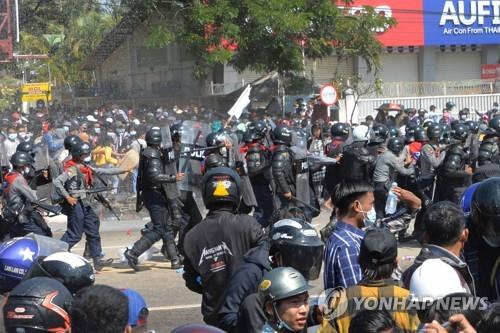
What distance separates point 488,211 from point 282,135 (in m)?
Answer: 7.25

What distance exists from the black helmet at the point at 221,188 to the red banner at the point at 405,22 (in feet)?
121

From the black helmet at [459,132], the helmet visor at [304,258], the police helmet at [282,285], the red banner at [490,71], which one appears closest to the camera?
the police helmet at [282,285]

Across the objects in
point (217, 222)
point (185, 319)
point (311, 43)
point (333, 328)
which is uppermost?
point (311, 43)

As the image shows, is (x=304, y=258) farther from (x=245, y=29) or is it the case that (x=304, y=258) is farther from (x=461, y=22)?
(x=461, y=22)

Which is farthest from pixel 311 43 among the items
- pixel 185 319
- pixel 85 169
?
pixel 185 319

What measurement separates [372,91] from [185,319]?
27.8 m

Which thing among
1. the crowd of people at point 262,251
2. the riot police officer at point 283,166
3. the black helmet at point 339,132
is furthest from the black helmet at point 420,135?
the riot police officer at point 283,166

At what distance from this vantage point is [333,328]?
410 cm

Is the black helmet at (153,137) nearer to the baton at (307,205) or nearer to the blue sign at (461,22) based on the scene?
the baton at (307,205)

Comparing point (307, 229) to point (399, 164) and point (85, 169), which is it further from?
point (399, 164)

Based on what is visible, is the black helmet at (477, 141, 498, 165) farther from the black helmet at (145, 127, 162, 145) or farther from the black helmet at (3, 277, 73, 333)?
the black helmet at (3, 277, 73, 333)

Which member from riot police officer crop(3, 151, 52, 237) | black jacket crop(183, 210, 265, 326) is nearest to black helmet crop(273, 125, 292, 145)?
riot police officer crop(3, 151, 52, 237)

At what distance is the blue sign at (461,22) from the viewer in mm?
42875

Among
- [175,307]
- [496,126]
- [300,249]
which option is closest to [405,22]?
[496,126]
